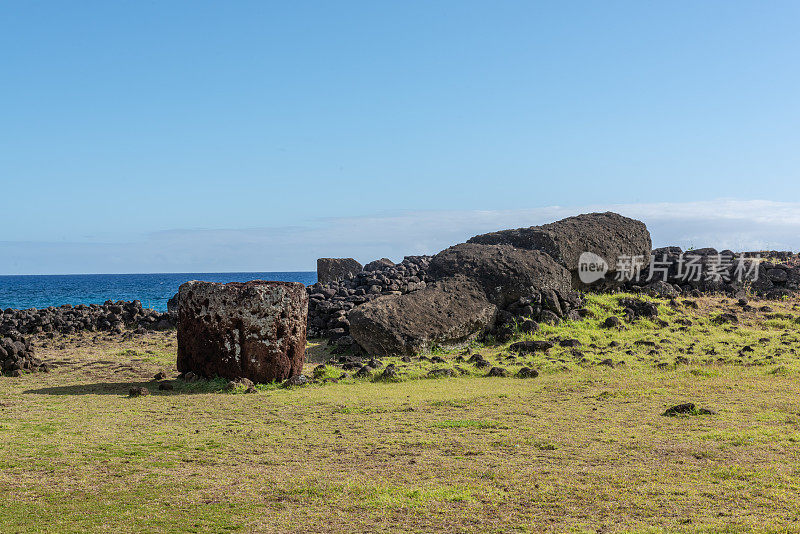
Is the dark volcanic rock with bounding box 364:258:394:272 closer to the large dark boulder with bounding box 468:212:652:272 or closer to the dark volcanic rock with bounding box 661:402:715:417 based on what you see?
the large dark boulder with bounding box 468:212:652:272

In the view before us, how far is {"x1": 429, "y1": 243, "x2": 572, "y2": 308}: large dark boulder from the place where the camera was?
19297 mm

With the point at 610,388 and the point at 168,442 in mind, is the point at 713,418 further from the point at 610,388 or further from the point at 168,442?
the point at 168,442

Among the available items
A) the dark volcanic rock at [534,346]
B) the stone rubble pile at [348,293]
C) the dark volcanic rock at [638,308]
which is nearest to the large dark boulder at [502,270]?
the stone rubble pile at [348,293]

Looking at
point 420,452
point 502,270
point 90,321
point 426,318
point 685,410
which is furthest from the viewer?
point 90,321

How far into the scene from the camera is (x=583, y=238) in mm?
22203

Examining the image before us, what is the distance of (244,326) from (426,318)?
548 cm

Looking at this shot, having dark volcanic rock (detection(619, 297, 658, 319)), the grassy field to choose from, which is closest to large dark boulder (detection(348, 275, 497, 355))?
the grassy field

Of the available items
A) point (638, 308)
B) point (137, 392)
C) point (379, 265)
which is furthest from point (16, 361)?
point (638, 308)

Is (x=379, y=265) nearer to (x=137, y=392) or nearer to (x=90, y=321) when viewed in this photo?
(x=90, y=321)

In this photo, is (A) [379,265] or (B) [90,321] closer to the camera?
(B) [90,321]

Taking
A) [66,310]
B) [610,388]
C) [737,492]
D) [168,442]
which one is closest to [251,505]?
[168,442]

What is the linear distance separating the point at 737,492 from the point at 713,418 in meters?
3.53

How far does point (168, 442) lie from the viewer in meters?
9.17

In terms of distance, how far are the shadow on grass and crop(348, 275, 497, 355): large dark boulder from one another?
174 inches
